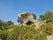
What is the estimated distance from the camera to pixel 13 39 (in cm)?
2003

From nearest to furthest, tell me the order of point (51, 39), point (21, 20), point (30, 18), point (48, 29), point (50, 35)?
1. point (51, 39)
2. point (50, 35)
3. point (48, 29)
4. point (30, 18)
5. point (21, 20)

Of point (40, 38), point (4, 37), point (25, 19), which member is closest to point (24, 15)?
point (25, 19)

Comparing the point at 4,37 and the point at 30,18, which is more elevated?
the point at 30,18

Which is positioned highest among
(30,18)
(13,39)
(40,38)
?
(30,18)

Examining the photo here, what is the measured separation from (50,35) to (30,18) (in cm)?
3668

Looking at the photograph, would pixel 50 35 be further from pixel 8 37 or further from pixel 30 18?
pixel 30 18

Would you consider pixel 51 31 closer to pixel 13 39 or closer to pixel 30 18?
pixel 13 39

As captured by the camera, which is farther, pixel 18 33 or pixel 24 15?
pixel 24 15

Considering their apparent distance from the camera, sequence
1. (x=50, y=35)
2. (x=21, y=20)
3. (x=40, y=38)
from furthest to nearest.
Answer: (x=21, y=20) < (x=50, y=35) < (x=40, y=38)

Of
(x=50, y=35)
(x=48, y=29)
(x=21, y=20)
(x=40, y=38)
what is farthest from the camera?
(x=21, y=20)

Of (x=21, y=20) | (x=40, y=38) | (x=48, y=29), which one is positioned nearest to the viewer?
(x=40, y=38)

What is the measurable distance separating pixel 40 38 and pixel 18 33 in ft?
15.1

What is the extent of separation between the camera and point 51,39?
727 inches

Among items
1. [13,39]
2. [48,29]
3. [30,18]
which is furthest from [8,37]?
[30,18]
